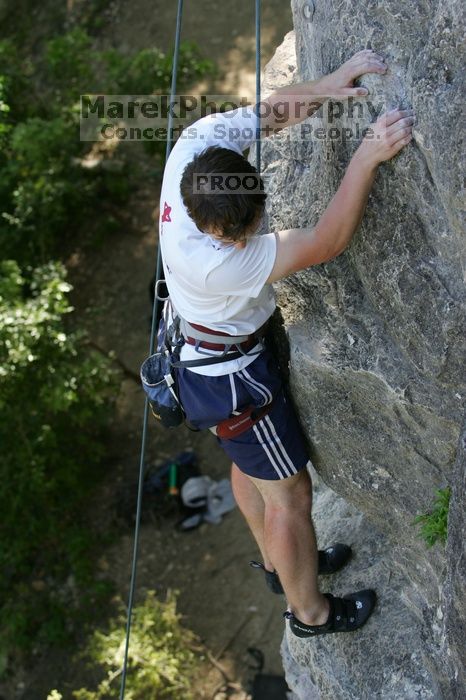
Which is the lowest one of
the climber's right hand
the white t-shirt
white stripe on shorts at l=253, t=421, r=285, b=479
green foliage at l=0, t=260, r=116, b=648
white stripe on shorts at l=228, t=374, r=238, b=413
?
green foliage at l=0, t=260, r=116, b=648

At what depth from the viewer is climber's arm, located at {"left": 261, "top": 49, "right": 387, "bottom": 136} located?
106 inches

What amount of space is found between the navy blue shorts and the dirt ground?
3.63 meters

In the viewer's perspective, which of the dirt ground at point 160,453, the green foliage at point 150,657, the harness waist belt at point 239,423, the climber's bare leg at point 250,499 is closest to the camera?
the harness waist belt at point 239,423

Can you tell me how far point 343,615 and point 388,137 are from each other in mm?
2166

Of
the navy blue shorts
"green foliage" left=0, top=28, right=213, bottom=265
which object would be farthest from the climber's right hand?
"green foliage" left=0, top=28, right=213, bottom=265

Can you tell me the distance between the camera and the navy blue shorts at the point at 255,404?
10.2 ft

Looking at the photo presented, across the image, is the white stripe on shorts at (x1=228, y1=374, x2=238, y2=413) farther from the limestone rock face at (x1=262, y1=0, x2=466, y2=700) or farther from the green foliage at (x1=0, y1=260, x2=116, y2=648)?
the green foliage at (x1=0, y1=260, x2=116, y2=648)

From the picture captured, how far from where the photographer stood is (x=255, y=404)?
10.4 ft

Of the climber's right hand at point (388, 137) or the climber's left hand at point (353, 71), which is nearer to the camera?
the climber's right hand at point (388, 137)

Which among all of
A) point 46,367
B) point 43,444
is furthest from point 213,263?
point 43,444

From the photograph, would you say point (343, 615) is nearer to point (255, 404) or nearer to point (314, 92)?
point (255, 404)

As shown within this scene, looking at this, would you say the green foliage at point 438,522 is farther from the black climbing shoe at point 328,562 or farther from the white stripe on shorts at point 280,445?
the black climbing shoe at point 328,562

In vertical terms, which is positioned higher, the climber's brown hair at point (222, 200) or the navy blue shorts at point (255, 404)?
the climber's brown hair at point (222, 200)

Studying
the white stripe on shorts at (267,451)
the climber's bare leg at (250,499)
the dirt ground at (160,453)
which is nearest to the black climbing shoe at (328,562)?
the climber's bare leg at (250,499)
